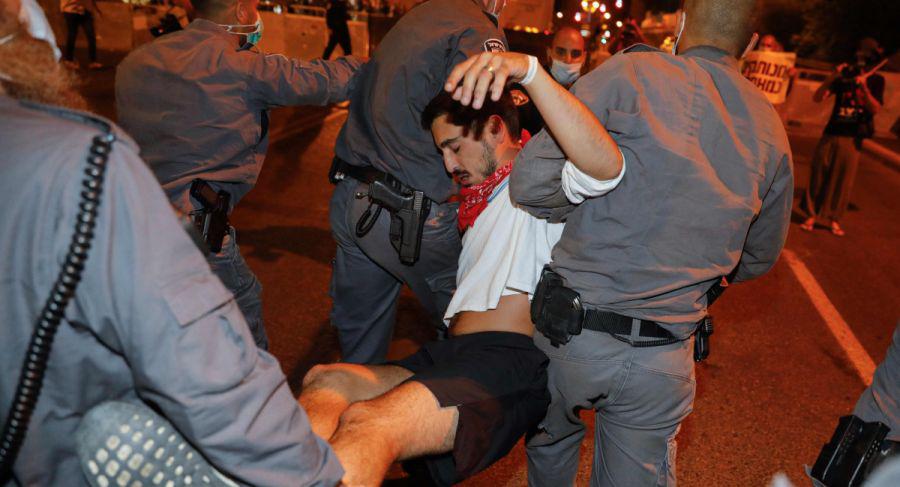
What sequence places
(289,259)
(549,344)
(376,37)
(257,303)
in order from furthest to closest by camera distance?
(376,37), (289,259), (257,303), (549,344)

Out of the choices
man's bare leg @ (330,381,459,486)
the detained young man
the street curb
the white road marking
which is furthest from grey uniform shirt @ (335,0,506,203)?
the street curb

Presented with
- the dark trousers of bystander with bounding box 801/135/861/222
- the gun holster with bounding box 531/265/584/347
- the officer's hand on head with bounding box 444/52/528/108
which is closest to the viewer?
the officer's hand on head with bounding box 444/52/528/108

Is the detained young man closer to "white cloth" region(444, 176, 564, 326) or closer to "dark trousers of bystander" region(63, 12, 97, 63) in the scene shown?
"white cloth" region(444, 176, 564, 326)

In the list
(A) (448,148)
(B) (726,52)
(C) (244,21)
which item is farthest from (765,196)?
(C) (244,21)

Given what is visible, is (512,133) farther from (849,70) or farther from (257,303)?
(849,70)

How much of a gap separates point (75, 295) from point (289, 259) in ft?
14.7

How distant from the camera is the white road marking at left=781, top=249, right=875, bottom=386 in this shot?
183 inches

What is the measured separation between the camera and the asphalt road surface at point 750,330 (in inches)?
142

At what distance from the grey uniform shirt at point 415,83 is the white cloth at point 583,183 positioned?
1.26 meters

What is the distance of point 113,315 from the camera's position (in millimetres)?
1175

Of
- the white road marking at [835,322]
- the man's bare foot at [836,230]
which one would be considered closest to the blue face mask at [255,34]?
the white road marking at [835,322]

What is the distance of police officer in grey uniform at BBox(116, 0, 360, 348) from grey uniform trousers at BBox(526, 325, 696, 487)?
1638 millimetres

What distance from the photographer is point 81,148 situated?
1125mm

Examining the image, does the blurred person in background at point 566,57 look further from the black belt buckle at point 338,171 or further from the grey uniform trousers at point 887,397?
the grey uniform trousers at point 887,397
